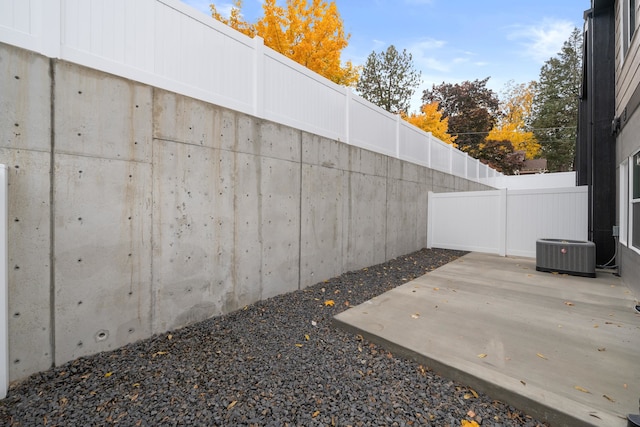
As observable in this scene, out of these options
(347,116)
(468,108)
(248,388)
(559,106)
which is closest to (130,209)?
(248,388)

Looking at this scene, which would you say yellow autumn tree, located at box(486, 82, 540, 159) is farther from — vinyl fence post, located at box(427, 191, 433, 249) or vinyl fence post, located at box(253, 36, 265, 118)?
vinyl fence post, located at box(253, 36, 265, 118)

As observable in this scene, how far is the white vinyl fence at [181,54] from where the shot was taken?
84.4 inches

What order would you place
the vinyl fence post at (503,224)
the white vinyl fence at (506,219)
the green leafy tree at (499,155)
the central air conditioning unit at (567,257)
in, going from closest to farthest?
the central air conditioning unit at (567,257) → the white vinyl fence at (506,219) → the vinyl fence post at (503,224) → the green leafy tree at (499,155)

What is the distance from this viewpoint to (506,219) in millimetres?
7270

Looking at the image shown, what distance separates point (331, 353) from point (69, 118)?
113 inches

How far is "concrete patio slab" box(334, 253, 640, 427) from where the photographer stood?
179cm

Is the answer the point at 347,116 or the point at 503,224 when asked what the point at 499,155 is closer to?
the point at 503,224

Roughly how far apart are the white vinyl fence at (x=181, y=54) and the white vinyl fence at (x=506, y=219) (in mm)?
4420

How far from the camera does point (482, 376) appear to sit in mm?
1992

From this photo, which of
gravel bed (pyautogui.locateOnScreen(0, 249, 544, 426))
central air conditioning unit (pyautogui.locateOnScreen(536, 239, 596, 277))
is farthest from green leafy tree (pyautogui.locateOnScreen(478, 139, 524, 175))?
gravel bed (pyautogui.locateOnScreen(0, 249, 544, 426))

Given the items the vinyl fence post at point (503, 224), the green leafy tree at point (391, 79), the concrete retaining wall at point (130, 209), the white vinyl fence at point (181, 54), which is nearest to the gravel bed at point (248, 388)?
the concrete retaining wall at point (130, 209)

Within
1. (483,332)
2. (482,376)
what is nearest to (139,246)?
(482,376)

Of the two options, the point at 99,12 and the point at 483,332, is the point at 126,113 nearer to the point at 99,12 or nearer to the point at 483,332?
the point at 99,12

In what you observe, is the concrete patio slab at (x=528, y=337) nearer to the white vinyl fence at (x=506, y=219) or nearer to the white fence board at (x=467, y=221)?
the white vinyl fence at (x=506, y=219)
